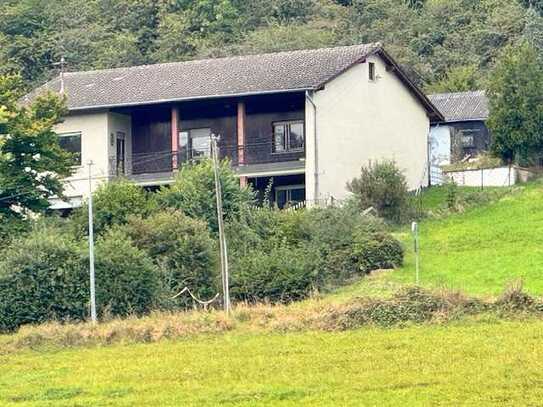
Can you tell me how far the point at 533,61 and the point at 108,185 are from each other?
1907 cm

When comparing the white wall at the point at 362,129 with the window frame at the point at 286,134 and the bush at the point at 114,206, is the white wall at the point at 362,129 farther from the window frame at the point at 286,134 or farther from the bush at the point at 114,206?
the bush at the point at 114,206

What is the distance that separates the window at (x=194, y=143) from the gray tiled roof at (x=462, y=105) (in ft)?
56.6

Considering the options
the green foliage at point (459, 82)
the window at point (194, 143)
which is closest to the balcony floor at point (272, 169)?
the window at point (194, 143)

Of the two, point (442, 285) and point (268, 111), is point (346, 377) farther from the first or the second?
point (268, 111)

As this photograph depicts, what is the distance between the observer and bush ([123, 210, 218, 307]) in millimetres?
48219

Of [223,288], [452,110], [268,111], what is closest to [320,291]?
[223,288]

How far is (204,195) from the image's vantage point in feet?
173

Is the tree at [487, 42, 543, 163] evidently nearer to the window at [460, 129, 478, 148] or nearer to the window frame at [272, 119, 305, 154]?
the window frame at [272, 119, 305, 154]

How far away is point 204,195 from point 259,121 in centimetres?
725

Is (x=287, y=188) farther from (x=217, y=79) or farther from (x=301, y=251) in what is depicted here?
(x=301, y=251)

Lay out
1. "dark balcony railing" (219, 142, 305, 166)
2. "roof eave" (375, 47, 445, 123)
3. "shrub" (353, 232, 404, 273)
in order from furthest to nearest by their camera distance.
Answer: "roof eave" (375, 47, 445, 123), "dark balcony railing" (219, 142, 305, 166), "shrub" (353, 232, 404, 273)

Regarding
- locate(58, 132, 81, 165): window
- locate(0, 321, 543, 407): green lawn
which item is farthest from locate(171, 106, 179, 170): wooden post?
locate(0, 321, 543, 407): green lawn

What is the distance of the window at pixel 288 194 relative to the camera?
5891 cm

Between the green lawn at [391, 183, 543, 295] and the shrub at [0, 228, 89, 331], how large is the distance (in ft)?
30.9
